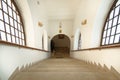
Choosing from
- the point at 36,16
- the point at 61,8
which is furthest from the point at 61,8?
the point at 36,16

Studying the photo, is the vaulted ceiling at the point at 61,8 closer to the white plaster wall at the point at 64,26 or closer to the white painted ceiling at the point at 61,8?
the white painted ceiling at the point at 61,8

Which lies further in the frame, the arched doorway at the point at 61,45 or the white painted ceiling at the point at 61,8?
the arched doorway at the point at 61,45

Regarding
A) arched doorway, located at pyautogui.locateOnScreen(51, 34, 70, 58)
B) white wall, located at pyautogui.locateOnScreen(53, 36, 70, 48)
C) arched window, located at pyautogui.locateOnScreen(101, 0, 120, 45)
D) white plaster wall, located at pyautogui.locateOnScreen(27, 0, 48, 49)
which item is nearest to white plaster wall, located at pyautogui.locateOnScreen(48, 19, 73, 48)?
white plaster wall, located at pyautogui.locateOnScreen(27, 0, 48, 49)

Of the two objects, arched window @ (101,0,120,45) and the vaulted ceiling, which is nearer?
arched window @ (101,0,120,45)

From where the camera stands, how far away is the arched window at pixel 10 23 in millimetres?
3368

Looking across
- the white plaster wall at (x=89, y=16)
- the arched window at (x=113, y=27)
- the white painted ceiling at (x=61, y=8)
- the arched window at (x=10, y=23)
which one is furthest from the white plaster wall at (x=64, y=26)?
the arched window at (x=113, y=27)

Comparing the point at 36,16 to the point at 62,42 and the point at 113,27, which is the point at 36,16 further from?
the point at 62,42

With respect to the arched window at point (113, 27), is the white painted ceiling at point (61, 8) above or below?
above

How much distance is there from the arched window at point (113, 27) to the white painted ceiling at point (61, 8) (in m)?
2.94

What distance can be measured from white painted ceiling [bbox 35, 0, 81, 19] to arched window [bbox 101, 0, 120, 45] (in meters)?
2.94

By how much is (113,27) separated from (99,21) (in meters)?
0.64

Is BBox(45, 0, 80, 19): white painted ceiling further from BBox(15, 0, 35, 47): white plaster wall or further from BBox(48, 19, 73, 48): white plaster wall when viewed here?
BBox(15, 0, 35, 47): white plaster wall

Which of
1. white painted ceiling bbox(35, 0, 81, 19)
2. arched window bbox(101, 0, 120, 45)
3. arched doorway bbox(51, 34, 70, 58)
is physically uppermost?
white painted ceiling bbox(35, 0, 81, 19)

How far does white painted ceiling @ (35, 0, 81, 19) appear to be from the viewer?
6.59m
